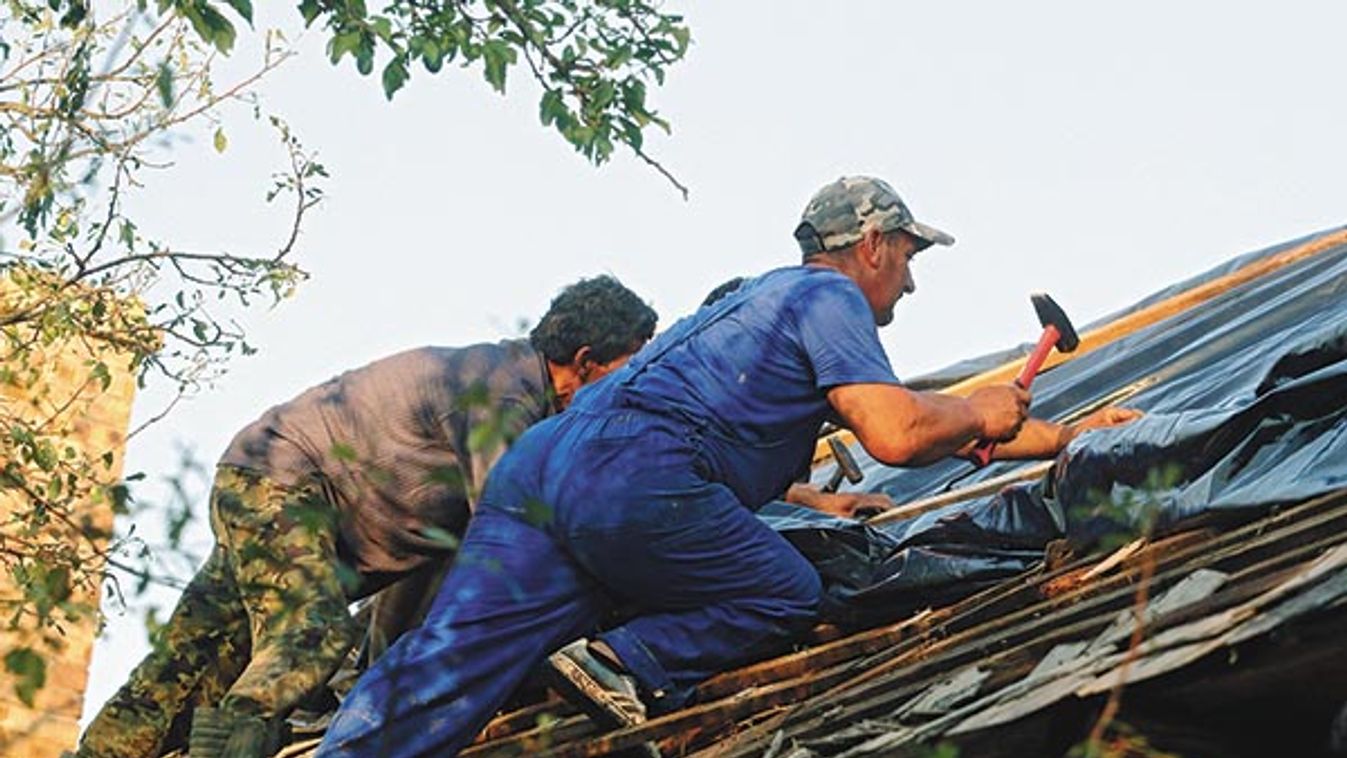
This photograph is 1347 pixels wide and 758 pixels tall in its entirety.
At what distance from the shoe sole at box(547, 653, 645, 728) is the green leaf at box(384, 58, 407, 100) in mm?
1554

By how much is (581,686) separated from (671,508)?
43 centimetres

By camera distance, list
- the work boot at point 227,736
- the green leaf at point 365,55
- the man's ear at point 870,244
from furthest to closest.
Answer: the green leaf at point 365,55 → the man's ear at point 870,244 → the work boot at point 227,736

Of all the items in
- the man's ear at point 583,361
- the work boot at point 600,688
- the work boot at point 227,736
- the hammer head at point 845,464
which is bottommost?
the work boot at point 600,688

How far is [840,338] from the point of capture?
5.01m

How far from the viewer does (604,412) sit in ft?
16.4

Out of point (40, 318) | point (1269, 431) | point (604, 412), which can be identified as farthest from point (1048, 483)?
point (40, 318)

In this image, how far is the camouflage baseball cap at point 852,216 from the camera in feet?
18.2

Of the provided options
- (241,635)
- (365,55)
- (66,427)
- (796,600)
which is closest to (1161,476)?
(796,600)

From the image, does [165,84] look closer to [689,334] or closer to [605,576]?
[689,334]

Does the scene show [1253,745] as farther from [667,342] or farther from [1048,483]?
[667,342]

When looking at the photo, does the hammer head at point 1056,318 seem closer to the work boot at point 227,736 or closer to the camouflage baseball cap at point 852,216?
the camouflage baseball cap at point 852,216

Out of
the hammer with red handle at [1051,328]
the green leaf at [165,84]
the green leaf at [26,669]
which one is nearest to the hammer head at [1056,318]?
the hammer with red handle at [1051,328]

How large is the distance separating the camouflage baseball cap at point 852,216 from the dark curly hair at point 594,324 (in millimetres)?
449

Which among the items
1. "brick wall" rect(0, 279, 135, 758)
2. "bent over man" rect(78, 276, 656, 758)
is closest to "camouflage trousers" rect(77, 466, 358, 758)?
"bent over man" rect(78, 276, 656, 758)
